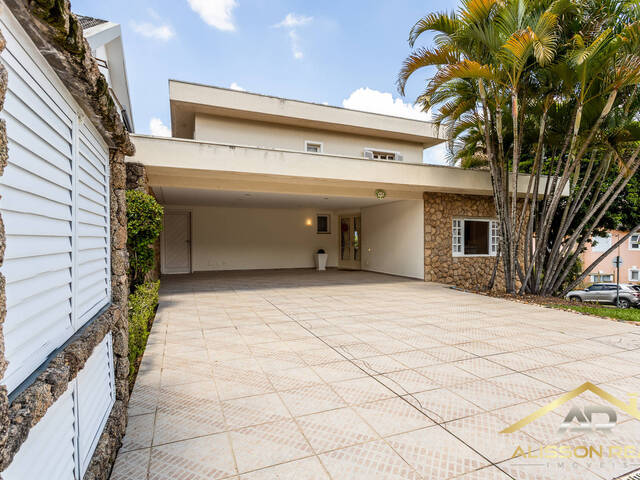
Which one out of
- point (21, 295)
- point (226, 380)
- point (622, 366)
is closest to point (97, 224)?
point (21, 295)

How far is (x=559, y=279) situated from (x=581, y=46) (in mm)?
5237

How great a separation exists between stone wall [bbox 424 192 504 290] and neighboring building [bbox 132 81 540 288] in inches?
1.3

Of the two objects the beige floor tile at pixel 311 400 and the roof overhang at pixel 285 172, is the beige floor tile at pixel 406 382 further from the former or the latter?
the roof overhang at pixel 285 172

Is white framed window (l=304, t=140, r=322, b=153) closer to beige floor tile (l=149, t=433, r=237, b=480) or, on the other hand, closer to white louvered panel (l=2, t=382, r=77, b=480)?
beige floor tile (l=149, t=433, r=237, b=480)

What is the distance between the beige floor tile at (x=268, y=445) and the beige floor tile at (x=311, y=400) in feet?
0.64

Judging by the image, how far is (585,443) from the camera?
7.14 feet

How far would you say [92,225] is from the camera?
6.27ft

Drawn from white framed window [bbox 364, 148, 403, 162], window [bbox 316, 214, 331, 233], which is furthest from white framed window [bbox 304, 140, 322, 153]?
window [bbox 316, 214, 331, 233]

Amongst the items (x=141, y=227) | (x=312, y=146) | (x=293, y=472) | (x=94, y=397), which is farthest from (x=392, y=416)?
(x=312, y=146)

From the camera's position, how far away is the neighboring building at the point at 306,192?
25.9ft

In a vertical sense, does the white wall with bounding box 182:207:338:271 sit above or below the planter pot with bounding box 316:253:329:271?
above

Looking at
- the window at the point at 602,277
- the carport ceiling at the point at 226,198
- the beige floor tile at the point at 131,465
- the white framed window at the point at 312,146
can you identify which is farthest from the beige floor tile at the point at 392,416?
the window at the point at 602,277

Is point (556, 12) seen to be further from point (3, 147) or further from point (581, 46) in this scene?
point (3, 147)

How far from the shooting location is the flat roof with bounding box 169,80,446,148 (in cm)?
962
